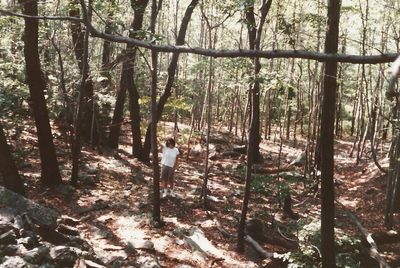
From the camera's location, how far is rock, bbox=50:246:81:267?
21.5ft

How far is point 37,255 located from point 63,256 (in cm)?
48

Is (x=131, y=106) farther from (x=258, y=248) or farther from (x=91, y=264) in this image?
(x=91, y=264)

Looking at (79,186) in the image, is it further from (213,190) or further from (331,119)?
(331,119)

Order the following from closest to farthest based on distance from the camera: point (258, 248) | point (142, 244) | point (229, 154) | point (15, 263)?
point (15, 263), point (142, 244), point (258, 248), point (229, 154)

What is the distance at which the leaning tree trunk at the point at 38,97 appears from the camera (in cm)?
1030

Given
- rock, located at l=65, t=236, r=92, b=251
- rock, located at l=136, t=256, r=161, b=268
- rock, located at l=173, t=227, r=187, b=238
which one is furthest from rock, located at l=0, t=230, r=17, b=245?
rock, located at l=173, t=227, r=187, b=238

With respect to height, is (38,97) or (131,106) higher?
(38,97)

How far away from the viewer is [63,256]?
6.64 m

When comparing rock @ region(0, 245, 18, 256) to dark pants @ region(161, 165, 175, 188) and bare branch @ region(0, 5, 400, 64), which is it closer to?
bare branch @ region(0, 5, 400, 64)

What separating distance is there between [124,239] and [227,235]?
9.13 ft

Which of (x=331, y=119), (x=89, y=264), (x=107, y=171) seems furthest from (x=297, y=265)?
(x=107, y=171)

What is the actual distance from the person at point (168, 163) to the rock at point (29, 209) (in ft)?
14.6

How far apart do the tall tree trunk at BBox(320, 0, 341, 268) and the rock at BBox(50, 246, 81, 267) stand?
14.0 feet

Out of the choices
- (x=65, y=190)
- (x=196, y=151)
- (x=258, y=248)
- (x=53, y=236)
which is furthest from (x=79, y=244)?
(x=196, y=151)
